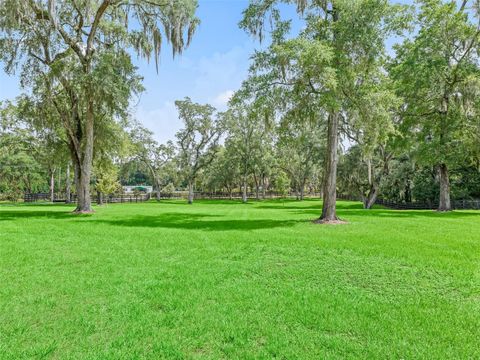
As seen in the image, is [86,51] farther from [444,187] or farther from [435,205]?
[435,205]

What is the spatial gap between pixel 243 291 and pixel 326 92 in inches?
406

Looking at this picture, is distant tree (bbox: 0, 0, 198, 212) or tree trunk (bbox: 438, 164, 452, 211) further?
tree trunk (bbox: 438, 164, 452, 211)

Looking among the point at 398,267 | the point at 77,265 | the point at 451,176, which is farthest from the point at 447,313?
the point at 451,176

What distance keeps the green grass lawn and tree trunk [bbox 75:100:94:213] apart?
33.7ft

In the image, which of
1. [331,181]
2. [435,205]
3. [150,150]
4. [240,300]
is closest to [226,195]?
[150,150]

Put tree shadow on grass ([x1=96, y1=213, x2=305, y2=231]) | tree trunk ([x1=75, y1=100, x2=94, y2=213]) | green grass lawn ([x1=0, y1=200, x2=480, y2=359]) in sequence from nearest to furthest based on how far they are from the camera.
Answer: green grass lawn ([x1=0, y1=200, x2=480, y2=359]), tree shadow on grass ([x1=96, y1=213, x2=305, y2=231]), tree trunk ([x1=75, y1=100, x2=94, y2=213])

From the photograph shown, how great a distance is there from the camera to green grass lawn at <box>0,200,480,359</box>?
3439mm

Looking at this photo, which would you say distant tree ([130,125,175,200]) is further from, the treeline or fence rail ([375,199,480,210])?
fence rail ([375,199,480,210])

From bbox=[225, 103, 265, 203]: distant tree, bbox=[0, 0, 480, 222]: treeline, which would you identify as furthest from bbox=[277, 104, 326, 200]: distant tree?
bbox=[225, 103, 265, 203]: distant tree

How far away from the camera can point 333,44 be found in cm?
1388

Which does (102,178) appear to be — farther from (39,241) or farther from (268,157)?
(39,241)

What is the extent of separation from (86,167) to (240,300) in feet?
53.2

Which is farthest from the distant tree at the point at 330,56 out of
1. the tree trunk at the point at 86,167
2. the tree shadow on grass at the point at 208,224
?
the tree trunk at the point at 86,167

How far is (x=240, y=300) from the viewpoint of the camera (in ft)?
15.5
